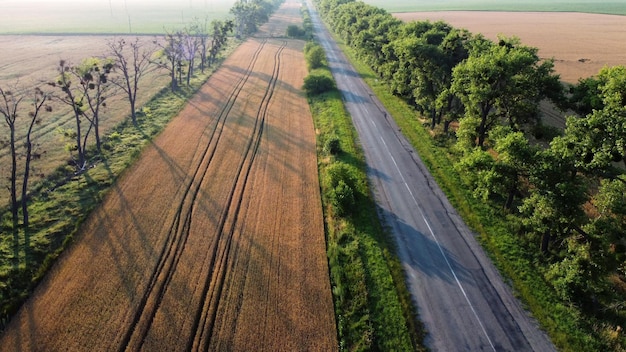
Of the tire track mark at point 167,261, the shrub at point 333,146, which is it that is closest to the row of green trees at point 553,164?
the shrub at point 333,146

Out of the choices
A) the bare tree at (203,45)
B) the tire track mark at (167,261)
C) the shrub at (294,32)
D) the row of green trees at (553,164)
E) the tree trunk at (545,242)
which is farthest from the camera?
the shrub at (294,32)

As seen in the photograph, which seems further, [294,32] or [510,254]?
[294,32]

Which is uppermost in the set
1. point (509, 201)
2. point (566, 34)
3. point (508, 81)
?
→ point (566, 34)

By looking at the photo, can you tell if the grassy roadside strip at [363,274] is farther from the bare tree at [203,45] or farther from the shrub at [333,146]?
the bare tree at [203,45]

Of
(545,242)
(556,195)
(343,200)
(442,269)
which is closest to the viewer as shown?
(556,195)

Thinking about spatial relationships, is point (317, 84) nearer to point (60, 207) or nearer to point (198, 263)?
point (60, 207)

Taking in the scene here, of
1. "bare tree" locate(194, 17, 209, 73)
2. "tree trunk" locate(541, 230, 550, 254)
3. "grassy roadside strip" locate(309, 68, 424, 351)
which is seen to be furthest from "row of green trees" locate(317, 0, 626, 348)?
"bare tree" locate(194, 17, 209, 73)

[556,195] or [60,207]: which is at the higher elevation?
[556,195]

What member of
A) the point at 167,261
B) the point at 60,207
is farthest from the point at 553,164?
the point at 60,207
